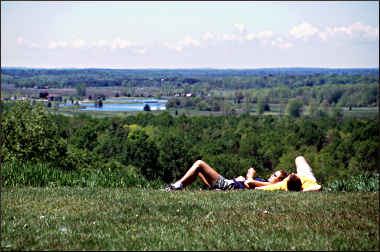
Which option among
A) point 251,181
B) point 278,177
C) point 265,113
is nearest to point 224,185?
point 251,181

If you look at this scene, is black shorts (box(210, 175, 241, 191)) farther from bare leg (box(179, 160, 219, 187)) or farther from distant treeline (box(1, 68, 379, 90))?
distant treeline (box(1, 68, 379, 90))

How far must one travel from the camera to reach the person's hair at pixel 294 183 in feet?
27.5

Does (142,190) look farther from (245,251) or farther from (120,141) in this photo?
(120,141)

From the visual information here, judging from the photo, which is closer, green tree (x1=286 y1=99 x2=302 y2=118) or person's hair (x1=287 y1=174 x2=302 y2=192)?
person's hair (x1=287 y1=174 x2=302 y2=192)

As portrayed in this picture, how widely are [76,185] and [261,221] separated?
452 centimetres

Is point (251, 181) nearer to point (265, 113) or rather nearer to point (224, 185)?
point (224, 185)

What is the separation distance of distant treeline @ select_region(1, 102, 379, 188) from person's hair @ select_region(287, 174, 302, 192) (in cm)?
3228

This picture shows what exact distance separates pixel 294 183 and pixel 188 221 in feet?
10.5

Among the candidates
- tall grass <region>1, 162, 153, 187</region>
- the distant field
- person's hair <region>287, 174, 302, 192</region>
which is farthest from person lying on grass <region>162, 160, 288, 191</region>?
the distant field

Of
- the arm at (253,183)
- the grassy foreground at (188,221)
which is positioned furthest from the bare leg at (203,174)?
the grassy foreground at (188,221)

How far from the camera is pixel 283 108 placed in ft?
447

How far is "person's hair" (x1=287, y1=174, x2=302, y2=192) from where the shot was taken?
27.5 feet

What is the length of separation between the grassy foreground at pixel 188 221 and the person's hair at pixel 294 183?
558mm

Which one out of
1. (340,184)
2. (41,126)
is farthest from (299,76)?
(340,184)
